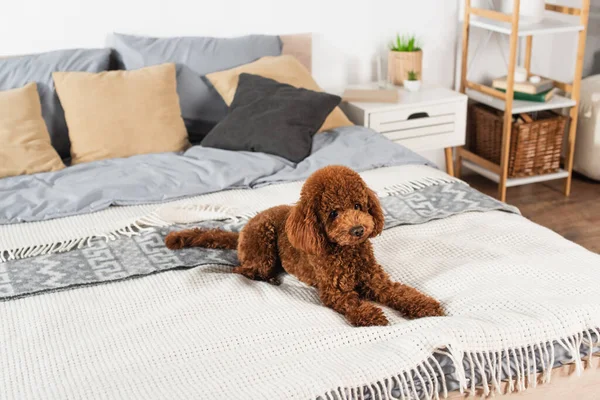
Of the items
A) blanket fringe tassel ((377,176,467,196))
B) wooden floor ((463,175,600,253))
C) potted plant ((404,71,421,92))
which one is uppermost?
potted plant ((404,71,421,92))

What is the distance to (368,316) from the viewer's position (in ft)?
5.49

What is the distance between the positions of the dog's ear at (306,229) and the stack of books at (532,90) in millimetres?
2124

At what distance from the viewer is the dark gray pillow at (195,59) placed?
9.98 feet

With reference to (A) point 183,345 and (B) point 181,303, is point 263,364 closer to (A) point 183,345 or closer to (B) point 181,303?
(A) point 183,345

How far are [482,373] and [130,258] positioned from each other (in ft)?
3.19

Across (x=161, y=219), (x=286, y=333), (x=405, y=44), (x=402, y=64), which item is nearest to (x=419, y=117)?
(x=402, y=64)

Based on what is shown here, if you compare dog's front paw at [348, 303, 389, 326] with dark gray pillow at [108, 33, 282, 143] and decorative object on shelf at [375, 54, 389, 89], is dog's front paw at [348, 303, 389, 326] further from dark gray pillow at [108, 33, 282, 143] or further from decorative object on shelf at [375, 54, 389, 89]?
decorative object on shelf at [375, 54, 389, 89]

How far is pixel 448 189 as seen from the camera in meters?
2.38

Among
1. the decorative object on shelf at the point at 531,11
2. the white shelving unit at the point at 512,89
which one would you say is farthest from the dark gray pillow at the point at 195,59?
the decorative object on shelf at the point at 531,11

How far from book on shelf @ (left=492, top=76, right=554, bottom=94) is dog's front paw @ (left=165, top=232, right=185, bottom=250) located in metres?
2.08

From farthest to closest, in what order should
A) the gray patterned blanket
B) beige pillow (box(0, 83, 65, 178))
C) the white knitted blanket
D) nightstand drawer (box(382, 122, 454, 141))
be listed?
nightstand drawer (box(382, 122, 454, 141)), beige pillow (box(0, 83, 65, 178)), the gray patterned blanket, the white knitted blanket

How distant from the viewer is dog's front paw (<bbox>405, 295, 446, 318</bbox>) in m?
1.69

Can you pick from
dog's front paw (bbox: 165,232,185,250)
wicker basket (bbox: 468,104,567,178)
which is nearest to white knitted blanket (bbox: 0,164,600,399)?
dog's front paw (bbox: 165,232,185,250)

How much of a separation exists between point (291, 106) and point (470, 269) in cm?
122
